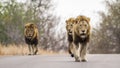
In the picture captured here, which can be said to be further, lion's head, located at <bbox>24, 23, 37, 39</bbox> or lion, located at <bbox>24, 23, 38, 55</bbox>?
lion's head, located at <bbox>24, 23, 37, 39</bbox>

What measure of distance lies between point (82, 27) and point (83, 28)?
0.16 feet

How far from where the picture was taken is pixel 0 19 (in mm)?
42844

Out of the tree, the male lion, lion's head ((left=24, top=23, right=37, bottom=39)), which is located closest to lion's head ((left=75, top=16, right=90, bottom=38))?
the male lion

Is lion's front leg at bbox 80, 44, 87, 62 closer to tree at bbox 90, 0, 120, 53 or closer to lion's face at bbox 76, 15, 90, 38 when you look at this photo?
lion's face at bbox 76, 15, 90, 38

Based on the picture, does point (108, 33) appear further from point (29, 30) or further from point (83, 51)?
point (83, 51)

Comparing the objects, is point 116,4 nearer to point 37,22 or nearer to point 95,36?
point 95,36

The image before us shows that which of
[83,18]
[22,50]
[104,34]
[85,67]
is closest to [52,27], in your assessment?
[104,34]

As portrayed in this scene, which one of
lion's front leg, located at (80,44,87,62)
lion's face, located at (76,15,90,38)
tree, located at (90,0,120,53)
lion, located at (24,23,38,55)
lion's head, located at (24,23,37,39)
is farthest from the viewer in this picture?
tree, located at (90,0,120,53)

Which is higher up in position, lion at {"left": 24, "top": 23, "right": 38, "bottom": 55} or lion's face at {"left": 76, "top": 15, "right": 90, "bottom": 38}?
lion's face at {"left": 76, "top": 15, "right": 90, "bottom": 38}

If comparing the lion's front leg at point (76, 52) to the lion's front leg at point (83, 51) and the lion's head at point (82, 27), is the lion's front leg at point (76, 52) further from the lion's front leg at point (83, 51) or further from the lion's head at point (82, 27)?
the lion's head at point (82, 27)

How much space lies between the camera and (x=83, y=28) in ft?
61.5

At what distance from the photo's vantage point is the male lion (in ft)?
61.6

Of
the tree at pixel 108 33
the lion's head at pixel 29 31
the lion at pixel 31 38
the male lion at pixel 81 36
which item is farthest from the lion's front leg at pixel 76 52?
the tree at pixel 108 33

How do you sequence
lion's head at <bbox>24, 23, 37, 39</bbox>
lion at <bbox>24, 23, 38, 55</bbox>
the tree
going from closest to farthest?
1. lion at <bbox>24, 23, 38, 55</bbox>
2. lion's head at <bbox>24, 23, 37, 39</bbox>
3. the tree
